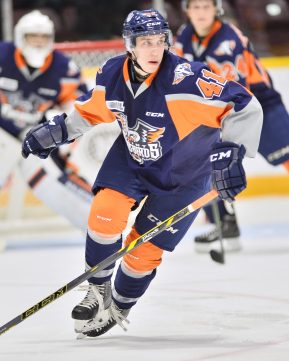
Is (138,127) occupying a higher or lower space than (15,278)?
higher

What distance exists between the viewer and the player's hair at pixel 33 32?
5.86m

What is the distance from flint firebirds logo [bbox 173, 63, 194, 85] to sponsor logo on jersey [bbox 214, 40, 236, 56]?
1.83 m

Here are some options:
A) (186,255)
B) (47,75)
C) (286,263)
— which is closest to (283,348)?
(286,263)

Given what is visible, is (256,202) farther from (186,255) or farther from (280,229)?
(186,255)

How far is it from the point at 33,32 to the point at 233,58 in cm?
139

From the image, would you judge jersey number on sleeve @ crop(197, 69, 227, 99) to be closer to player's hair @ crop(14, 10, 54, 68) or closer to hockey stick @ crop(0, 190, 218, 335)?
hockey stick @ crop(0, 190, 218, 335)

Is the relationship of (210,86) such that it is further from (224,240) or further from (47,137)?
(224,240)

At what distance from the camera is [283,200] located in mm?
6867

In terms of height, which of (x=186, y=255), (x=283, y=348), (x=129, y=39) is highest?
(x=129, y=39)

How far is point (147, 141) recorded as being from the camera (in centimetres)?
324

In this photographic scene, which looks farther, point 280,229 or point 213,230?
point 280,229

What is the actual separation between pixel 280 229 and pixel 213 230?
733 millimetres

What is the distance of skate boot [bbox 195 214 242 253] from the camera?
5270 millimetres

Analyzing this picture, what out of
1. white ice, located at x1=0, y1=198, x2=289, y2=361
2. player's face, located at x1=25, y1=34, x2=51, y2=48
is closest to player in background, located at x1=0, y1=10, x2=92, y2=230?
player's face, located at x1=25, y1=34, x2=51, y2=48
